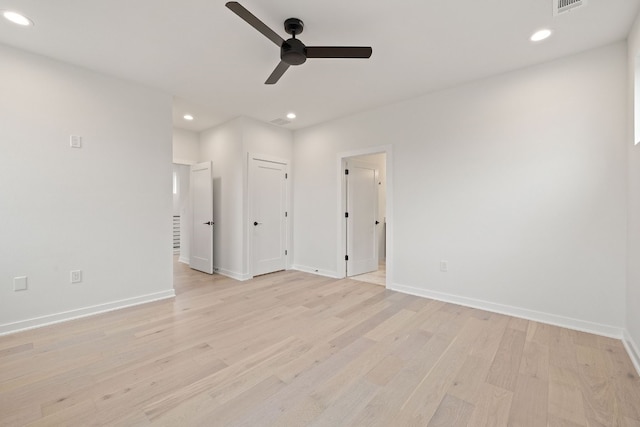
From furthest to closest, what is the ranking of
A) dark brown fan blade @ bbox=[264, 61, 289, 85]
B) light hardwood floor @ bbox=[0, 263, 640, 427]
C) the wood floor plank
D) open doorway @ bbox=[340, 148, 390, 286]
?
open doorway @ bbox=[340, 148, 390, 286] → dark brown fan blade @ bbox=[264, 61, 289, 85] → the wood floor plank → light hardwood floor @ bbox=[0, 263, 640, 427]

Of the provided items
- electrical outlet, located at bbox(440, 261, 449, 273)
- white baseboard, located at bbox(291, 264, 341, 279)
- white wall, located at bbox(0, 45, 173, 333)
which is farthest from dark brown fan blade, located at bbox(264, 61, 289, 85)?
white baseboard, located at bbox(291, 264, 341, 279)

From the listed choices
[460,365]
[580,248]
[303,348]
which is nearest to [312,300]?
[303,348]

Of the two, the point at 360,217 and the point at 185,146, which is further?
the point at 185,146

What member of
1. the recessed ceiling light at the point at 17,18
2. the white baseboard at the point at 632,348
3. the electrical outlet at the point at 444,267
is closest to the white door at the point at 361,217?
the electrical outlet at the point at 444,267

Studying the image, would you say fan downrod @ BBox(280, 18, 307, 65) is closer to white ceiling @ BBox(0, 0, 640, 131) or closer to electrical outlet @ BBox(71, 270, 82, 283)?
white ceiling @ BBox(0, 0, 640, 131)

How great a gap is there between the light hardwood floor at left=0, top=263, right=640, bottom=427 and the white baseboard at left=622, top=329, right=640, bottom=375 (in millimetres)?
63

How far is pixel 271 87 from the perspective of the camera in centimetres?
338

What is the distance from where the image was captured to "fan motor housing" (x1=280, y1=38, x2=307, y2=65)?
7.03 ft

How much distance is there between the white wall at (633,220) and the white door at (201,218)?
514 cm

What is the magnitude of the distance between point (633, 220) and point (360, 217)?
10.6 feet

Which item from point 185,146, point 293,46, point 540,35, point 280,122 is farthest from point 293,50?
point 185,146

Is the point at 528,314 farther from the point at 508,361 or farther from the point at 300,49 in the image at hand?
the point at 300,49

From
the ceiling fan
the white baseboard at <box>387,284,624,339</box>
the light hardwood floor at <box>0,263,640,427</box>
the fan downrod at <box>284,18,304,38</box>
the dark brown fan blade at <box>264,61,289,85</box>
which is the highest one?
the fan downrod at <box>284,18,304,38</box>

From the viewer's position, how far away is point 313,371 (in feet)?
6.40
